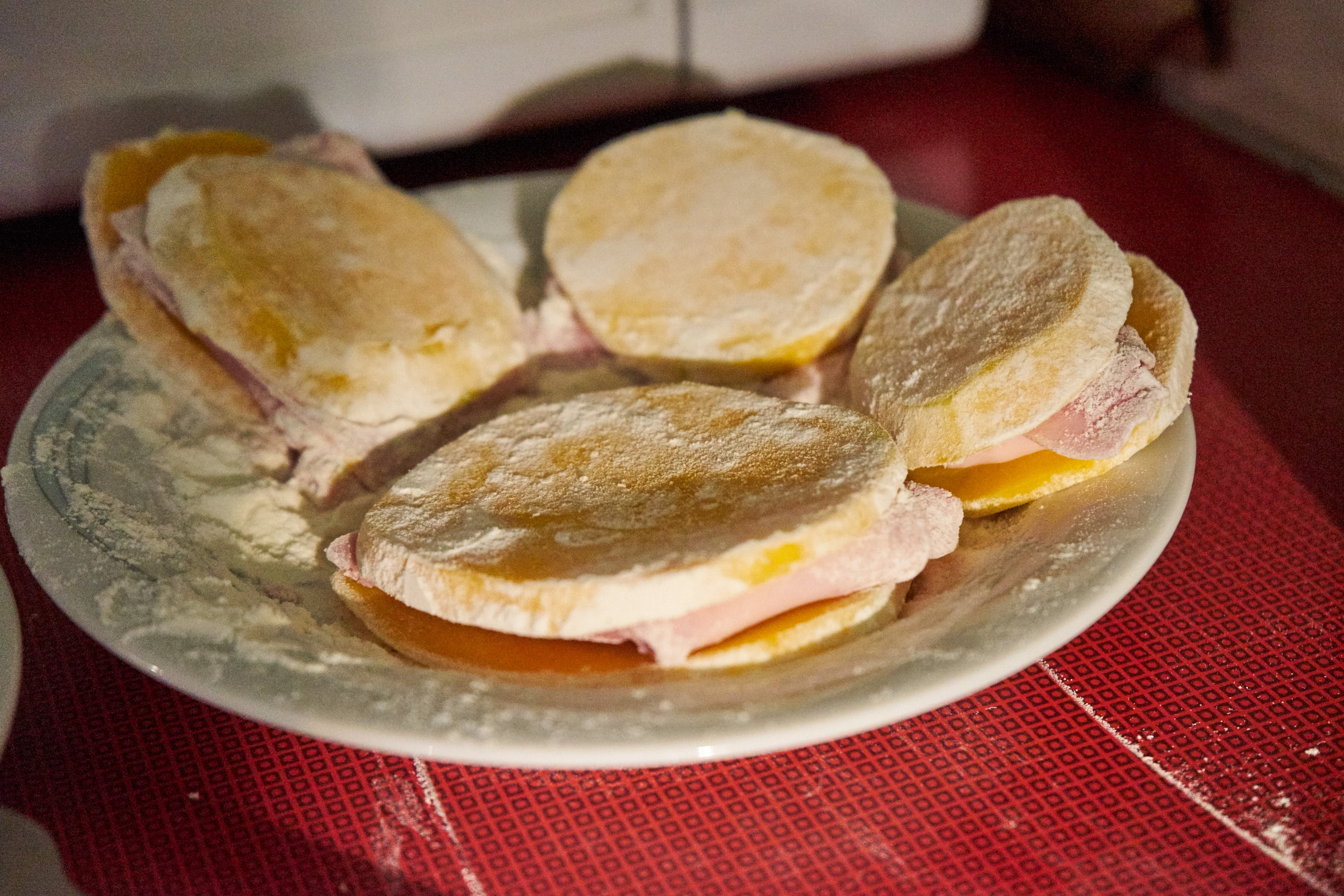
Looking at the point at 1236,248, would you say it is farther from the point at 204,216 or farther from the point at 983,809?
the point at 204,216

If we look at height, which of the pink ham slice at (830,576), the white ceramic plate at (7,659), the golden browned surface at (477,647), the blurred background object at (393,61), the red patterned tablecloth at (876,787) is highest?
the blurred background object at (393,61)

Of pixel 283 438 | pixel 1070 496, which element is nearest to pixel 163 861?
pixel 283 438

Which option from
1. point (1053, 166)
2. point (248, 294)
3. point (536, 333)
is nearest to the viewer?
point (248, 294)

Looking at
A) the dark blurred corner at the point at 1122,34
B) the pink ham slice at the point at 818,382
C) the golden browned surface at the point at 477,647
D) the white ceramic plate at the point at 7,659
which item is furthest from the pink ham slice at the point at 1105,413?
the dark blurred corner at the point at 1122,34

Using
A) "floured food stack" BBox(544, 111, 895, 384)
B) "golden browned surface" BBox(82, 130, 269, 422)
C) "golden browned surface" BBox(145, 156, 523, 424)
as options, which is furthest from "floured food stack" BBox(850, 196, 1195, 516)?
"golden browned surface" BBox(82, 130, 269, 422)

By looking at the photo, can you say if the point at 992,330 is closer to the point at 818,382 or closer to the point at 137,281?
the point at 818,382

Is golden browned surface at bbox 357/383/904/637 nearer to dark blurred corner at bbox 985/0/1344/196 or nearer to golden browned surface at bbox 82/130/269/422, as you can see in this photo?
golden browned surface at bbox 82/130/269/422

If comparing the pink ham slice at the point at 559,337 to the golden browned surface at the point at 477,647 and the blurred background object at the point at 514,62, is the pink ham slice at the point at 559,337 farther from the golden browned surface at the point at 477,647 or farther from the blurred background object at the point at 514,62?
the blurred background object at the point at 514,62
